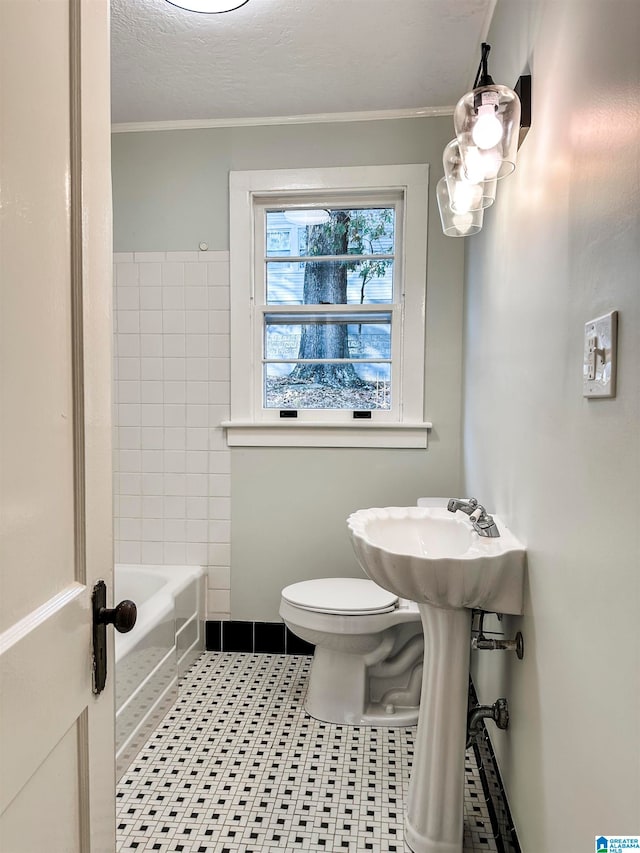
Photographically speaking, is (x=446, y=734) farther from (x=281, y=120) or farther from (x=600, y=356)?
(x=281, y=120)

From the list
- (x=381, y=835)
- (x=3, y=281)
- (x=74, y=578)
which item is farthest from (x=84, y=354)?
(x=381, y=835)

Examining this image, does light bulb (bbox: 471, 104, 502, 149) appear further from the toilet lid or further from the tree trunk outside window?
the toilet lid

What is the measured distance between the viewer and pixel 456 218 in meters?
1.74

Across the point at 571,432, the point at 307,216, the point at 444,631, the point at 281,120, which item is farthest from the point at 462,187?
the point at 281,120

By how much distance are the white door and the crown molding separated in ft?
6.70

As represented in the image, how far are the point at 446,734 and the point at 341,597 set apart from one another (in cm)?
83

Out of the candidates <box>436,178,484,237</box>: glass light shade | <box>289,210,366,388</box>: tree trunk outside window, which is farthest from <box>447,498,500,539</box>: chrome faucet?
<box>289,210,366,388</box>: tree trunk outside window

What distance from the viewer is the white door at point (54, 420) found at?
0.59 meters

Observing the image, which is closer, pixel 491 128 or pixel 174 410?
pixel 491 128

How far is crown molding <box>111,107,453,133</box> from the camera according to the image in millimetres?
2629

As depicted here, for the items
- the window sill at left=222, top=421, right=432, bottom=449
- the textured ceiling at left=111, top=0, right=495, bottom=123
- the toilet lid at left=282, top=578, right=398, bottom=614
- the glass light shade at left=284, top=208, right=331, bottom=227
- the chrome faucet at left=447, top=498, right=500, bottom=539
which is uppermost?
the textured ceiling at left=111, top=0, right=495, bottom=123

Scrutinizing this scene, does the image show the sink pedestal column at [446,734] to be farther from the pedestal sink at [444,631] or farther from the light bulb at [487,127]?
the light bulb at [487,127]

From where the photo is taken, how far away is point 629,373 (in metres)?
0.81

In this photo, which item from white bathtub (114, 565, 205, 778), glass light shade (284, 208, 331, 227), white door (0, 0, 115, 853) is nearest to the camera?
white door (0, 0, 115, 853)
